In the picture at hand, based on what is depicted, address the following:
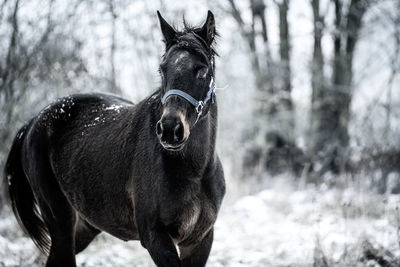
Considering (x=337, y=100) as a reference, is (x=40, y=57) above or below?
below

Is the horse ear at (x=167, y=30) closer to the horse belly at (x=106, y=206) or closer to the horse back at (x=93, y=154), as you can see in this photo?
the horse back at (x=93, y=154)

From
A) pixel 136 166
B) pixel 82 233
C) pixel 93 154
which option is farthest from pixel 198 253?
pixel 82 233

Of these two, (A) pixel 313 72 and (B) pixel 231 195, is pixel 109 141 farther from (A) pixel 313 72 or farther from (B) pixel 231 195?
(A) pixel 313 72

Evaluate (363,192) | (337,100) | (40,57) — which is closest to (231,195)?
(363,192)

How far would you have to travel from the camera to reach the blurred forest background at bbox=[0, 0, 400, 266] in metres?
6.57

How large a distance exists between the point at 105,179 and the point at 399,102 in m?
10.0

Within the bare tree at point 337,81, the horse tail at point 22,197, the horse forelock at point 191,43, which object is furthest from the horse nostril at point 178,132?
the bare tree at point 337,81

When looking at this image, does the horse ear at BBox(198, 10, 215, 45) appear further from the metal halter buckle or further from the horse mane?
the metal halter buckle

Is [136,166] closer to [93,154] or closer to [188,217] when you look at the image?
[188,217]

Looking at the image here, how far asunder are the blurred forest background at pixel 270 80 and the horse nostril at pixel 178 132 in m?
1.87

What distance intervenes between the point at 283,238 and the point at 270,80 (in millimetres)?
8413

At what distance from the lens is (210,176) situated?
3.30 m

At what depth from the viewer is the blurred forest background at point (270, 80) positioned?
657cm

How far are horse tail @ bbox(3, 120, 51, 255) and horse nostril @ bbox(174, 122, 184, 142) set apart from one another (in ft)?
8.85
